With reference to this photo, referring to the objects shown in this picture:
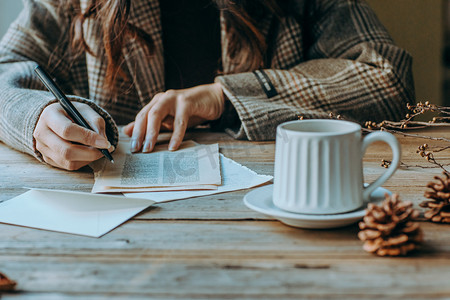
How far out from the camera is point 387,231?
0.45 m

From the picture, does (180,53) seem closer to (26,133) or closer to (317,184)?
(26,133)

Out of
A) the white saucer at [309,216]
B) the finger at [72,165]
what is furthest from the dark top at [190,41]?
the white saucer at [309,216]

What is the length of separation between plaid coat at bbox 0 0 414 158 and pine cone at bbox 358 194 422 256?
53 cm

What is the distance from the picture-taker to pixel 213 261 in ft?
1.47

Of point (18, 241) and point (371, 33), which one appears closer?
point (18, 241)

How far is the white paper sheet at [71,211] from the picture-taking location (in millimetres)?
549

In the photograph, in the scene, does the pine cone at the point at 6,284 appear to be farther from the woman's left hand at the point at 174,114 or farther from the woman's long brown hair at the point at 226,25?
the woman's long brown hair at the point at 226,25

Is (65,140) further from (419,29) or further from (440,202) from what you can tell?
(419,29)

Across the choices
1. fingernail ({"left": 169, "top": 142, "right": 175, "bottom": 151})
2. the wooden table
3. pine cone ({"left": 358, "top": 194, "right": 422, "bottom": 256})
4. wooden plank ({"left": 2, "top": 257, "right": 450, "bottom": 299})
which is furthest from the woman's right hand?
pine cone ({"left": 358, "top": 194, "right": 422, "bottom": 256})

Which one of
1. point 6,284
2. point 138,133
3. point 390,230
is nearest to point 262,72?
point 138,133

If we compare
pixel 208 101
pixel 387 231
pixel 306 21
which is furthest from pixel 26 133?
pixel 306 21

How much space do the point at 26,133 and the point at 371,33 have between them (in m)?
0.85

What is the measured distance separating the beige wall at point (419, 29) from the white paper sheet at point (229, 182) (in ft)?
3.43

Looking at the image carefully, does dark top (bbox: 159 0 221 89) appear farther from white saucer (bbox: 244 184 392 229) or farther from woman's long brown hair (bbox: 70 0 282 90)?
white saucer (bbox: 244 184 392 229)
